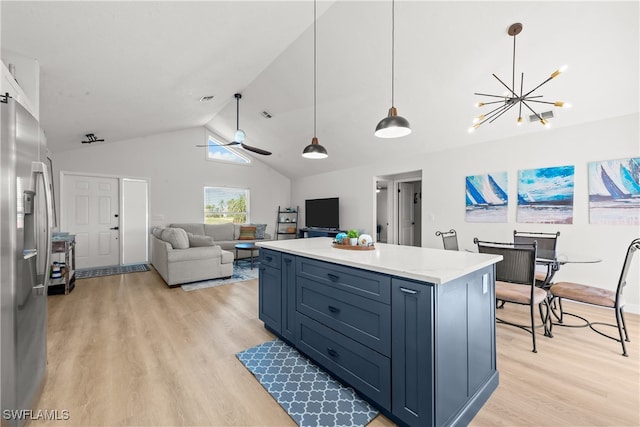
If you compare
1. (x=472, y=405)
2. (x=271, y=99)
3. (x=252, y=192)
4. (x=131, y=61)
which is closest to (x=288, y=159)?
(x=252, y=192)

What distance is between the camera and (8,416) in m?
1.32

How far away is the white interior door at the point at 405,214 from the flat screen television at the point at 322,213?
1536mm

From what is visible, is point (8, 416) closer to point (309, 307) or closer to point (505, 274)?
point (309, 307)

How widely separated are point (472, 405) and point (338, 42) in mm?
3767

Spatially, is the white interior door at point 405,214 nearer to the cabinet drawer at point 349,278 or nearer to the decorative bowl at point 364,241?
the decorative bowl at point 364,241

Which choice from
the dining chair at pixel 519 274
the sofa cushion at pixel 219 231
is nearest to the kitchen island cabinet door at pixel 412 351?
the dining chair at pixel 519 274

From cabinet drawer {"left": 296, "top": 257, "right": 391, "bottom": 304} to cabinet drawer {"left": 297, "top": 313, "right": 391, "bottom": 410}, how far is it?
13.1 inches

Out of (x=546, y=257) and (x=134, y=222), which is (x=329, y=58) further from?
(x=134, y=222)

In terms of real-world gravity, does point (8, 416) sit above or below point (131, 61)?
below

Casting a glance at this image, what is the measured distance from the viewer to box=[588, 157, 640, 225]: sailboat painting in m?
3.21

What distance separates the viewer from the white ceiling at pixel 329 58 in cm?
221

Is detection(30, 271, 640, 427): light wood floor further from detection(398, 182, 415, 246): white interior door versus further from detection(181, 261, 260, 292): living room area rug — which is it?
detection(398, 182, 415, 246): white interior door

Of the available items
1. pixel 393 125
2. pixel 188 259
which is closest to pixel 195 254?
pixel 188 259

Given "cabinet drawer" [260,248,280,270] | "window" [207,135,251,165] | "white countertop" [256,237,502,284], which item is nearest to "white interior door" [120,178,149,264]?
"window" [207,135,251,165]
